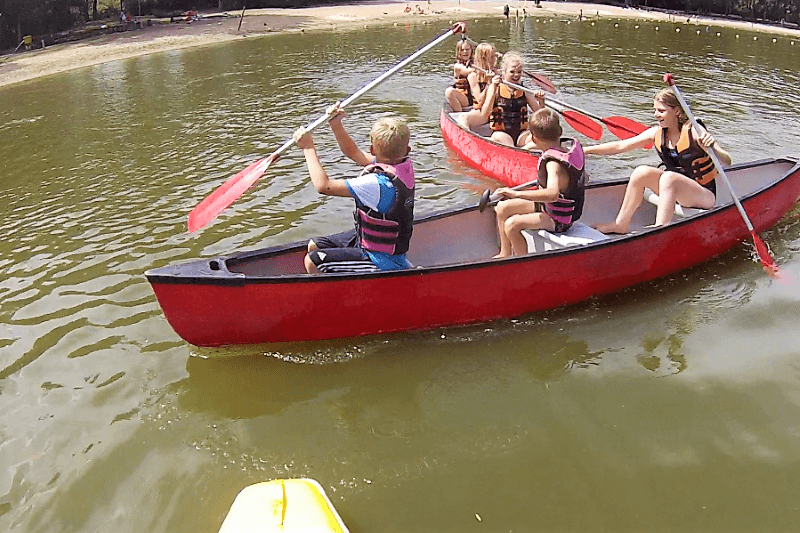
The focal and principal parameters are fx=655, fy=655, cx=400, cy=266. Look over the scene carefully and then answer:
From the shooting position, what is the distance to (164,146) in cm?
1091

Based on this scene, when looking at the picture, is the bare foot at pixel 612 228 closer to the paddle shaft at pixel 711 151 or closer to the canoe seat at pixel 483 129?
the paddle shaft at pixel 711 151

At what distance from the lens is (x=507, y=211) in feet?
19.1

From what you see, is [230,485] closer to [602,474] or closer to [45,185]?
[602,474]

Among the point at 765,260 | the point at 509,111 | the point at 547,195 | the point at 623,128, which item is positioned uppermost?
the point at 509,111

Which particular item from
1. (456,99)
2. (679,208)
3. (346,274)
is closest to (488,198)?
(346,274)

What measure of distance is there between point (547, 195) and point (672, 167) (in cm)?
151

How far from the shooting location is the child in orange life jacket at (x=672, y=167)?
5809 millimetres

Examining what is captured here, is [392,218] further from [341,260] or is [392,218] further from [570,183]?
[570,183]

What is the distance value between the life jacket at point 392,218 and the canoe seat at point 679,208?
9.56 feet

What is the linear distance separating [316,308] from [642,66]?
1602 cm

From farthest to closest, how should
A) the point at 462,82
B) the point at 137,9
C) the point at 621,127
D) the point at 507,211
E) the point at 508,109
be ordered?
1. the point at 137,9
2. the point at 462,82
3. the point at 508,109
4. the point at 621,127
5. the point at 507,211

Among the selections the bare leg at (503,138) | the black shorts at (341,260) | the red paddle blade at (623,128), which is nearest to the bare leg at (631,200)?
the red paddle blade at (623,128)

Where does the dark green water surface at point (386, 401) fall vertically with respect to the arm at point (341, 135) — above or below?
below

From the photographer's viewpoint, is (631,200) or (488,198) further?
(631,200)
